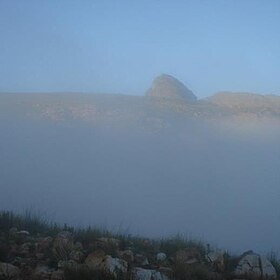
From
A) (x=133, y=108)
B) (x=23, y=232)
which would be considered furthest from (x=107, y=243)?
(x=133, y=108)

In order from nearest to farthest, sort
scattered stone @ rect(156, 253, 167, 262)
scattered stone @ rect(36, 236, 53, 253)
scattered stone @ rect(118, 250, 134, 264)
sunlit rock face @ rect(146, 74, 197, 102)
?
scattered stone @ rect(118, 250, 134, 264)
scattered stone @ rect(36, 236, 53, 253)
scattered stone @ rect(156, 253, 167, 262)
sunlit rock face @ rect(146, 74, 197, 102)

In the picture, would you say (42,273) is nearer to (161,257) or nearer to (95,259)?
(95,259)

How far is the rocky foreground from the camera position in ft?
21.5

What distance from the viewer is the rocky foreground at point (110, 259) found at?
21.5 ft

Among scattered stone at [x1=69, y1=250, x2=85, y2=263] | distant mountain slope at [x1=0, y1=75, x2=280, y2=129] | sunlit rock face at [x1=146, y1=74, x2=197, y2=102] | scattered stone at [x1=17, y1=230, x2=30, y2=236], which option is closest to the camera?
scattered stone at [x1=69, y1=250, x2=85, y2=263]

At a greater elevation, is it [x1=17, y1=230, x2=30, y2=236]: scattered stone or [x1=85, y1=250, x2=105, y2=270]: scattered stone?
[x1=85, y1=250, x2=105, y2=270]: scattered stone

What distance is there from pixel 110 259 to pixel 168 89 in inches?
1189

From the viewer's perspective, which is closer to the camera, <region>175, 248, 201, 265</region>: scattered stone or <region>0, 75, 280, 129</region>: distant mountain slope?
<region>175, 248, 201, 265</region>: scattered stone

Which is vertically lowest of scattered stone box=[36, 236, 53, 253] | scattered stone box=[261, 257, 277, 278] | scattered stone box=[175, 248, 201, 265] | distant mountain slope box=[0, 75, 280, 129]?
scattered stone box=[261, 257, 277, 278]

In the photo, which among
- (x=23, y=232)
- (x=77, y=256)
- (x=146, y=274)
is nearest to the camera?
(x=146, y=274)

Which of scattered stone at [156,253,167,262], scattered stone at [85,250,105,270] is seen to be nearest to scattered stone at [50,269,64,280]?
scattered stone at [85,250,105,270]

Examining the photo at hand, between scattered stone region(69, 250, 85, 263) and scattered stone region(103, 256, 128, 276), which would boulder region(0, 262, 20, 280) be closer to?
scattered stone region(69, 250, 85, 263)

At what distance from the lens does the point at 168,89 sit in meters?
36.4

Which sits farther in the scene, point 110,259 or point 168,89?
point 168,89
